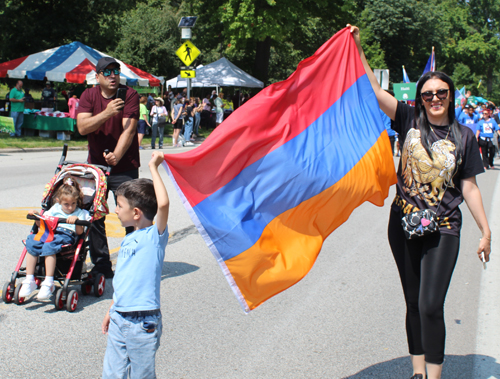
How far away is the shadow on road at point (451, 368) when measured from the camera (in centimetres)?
397

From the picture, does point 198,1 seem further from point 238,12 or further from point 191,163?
point 191,163

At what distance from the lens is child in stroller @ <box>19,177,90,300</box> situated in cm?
489

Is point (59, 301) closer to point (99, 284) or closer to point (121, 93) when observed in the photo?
point (99, 284)

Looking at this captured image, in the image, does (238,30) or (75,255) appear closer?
(75,255)

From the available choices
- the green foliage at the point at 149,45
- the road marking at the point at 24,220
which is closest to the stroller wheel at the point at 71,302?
the road marking at the point at 24,220

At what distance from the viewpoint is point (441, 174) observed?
3.46 metres

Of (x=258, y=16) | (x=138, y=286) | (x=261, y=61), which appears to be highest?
(x=258, y=16)

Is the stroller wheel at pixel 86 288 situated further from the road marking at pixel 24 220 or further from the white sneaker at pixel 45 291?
the road marking at pixel 24 220

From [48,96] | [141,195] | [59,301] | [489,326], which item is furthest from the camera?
[48,96]

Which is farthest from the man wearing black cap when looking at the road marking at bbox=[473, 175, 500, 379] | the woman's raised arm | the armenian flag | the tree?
the tree

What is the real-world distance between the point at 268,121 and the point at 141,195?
49.2 inches

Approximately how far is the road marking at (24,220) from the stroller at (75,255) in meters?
2.19

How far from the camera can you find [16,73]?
2169 centimetres

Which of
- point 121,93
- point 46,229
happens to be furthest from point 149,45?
point 46,229
